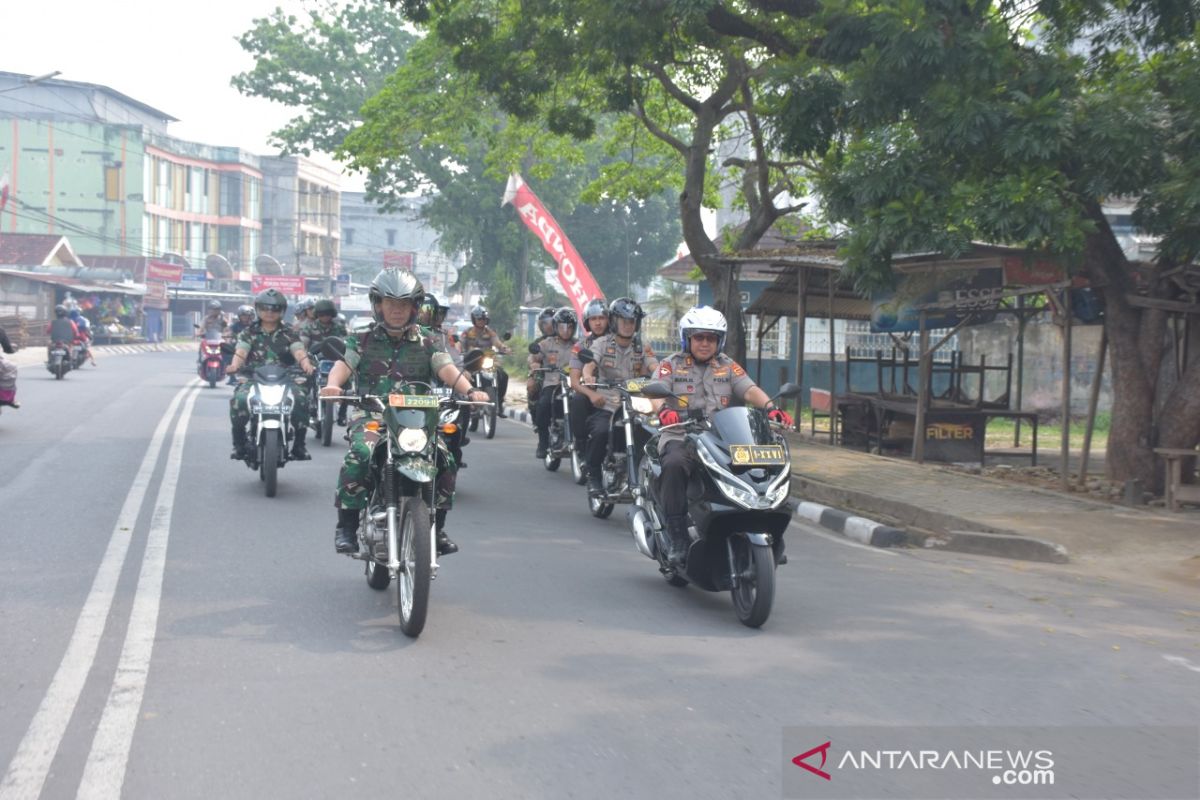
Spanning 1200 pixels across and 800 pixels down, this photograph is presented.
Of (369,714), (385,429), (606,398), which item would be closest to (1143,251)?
(606,398)

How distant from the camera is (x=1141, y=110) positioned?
36.6 feet

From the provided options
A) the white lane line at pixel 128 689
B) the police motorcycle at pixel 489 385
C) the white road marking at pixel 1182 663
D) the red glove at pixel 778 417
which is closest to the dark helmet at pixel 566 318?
the police motorcycle at pixel 489 385

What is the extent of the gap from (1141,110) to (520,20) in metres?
9.36

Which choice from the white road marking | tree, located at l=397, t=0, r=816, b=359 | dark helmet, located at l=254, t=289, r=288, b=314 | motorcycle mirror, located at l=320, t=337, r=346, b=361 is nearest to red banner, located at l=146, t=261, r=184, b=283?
tree, located at l=397, t=0, r=816, b=359

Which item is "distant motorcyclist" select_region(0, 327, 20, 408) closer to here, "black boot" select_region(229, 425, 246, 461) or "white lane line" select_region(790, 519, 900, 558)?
"black boot" select_region(229, 425, 246, 461)

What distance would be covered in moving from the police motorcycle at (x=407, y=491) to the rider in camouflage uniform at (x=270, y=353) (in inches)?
202

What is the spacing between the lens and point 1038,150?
424 inches

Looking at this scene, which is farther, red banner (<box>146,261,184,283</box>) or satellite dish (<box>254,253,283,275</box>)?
satellite dish (<box>254,253,283,275</box>)

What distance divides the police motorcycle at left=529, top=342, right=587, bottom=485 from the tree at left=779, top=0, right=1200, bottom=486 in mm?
3182

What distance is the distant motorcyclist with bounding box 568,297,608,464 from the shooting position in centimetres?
1170

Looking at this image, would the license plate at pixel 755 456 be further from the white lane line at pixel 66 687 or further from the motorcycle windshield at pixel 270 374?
the motorcycle windshield at pixel 270 374

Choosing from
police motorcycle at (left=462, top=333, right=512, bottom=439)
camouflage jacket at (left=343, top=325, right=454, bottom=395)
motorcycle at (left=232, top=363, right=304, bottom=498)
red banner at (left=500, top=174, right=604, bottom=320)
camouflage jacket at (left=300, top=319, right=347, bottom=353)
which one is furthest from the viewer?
red banner at (left=500, top=174, right=604, bottom=320)

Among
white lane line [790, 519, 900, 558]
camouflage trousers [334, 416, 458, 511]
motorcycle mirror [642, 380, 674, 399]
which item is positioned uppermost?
motorcycle mirror [642, 380, 674, 399]

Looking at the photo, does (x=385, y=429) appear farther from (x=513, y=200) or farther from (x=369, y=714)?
(x=513, y=200)
